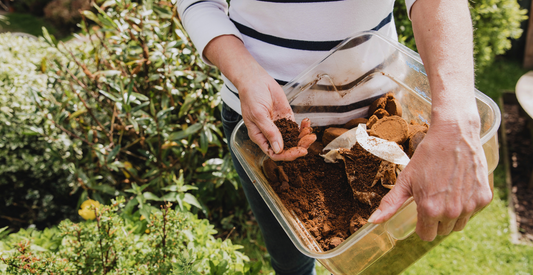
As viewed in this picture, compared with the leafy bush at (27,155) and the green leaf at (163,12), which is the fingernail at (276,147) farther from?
the leafy bush at (27,155)

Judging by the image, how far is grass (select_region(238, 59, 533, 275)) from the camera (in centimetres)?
220

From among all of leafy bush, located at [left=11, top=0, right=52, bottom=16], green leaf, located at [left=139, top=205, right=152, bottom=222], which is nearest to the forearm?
green leaf, located at [left=139, top=205, right=152, bottom=222]

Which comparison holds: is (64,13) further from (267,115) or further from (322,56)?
(267,115)

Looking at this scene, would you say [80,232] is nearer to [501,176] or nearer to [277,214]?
[277,214]

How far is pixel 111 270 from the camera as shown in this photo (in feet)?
4.42

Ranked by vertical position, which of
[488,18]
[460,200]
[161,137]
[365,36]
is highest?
[365,36]

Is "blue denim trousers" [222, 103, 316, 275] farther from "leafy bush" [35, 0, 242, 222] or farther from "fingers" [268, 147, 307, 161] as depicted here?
"leafy bush" [35, 0, 242, 222]

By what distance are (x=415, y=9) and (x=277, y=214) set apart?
2.21 ft

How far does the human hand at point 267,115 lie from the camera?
910 millimetres

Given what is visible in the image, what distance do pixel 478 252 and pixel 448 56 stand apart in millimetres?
2153

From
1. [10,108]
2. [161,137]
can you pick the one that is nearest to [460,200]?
[161,137]

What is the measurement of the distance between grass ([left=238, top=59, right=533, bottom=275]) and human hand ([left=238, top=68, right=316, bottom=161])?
1.41m

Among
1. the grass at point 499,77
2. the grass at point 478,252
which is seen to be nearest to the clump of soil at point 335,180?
the grass at point 478,252

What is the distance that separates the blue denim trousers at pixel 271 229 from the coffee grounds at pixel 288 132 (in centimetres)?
32
